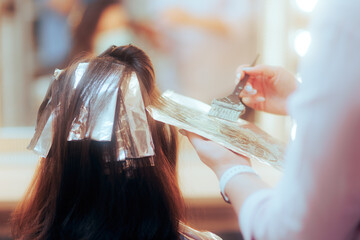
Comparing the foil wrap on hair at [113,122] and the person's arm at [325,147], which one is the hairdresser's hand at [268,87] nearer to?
the foil wrap on hair at [113,122]

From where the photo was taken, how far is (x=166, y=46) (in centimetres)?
287

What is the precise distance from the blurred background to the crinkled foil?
1893 mm

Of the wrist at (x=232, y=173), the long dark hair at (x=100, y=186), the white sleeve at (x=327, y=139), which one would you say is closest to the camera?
the white sleeve at (x=327, y=139)

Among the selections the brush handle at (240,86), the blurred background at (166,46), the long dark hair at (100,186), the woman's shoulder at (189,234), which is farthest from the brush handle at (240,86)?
the blurred background at (166,46)

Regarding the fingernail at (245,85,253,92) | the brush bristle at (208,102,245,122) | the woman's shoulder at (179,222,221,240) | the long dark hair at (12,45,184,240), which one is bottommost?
the woman's shoulder at (179,222,221,240)

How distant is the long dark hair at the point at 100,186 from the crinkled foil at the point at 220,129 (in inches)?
2.8

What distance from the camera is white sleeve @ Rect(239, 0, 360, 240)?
0.52m

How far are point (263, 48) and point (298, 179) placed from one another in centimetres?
246

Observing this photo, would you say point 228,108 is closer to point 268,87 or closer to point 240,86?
point 240,86

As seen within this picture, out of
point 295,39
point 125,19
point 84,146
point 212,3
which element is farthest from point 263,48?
point 84,146

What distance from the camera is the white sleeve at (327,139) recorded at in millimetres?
521

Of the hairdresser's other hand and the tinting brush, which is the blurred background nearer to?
the tinting brush

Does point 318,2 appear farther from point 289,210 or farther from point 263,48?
point 263,48

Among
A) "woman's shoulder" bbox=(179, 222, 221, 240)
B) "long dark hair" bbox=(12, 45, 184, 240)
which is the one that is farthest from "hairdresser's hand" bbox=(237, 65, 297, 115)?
"woman's shoulder" bbox=(179, 222, 221, 240)
